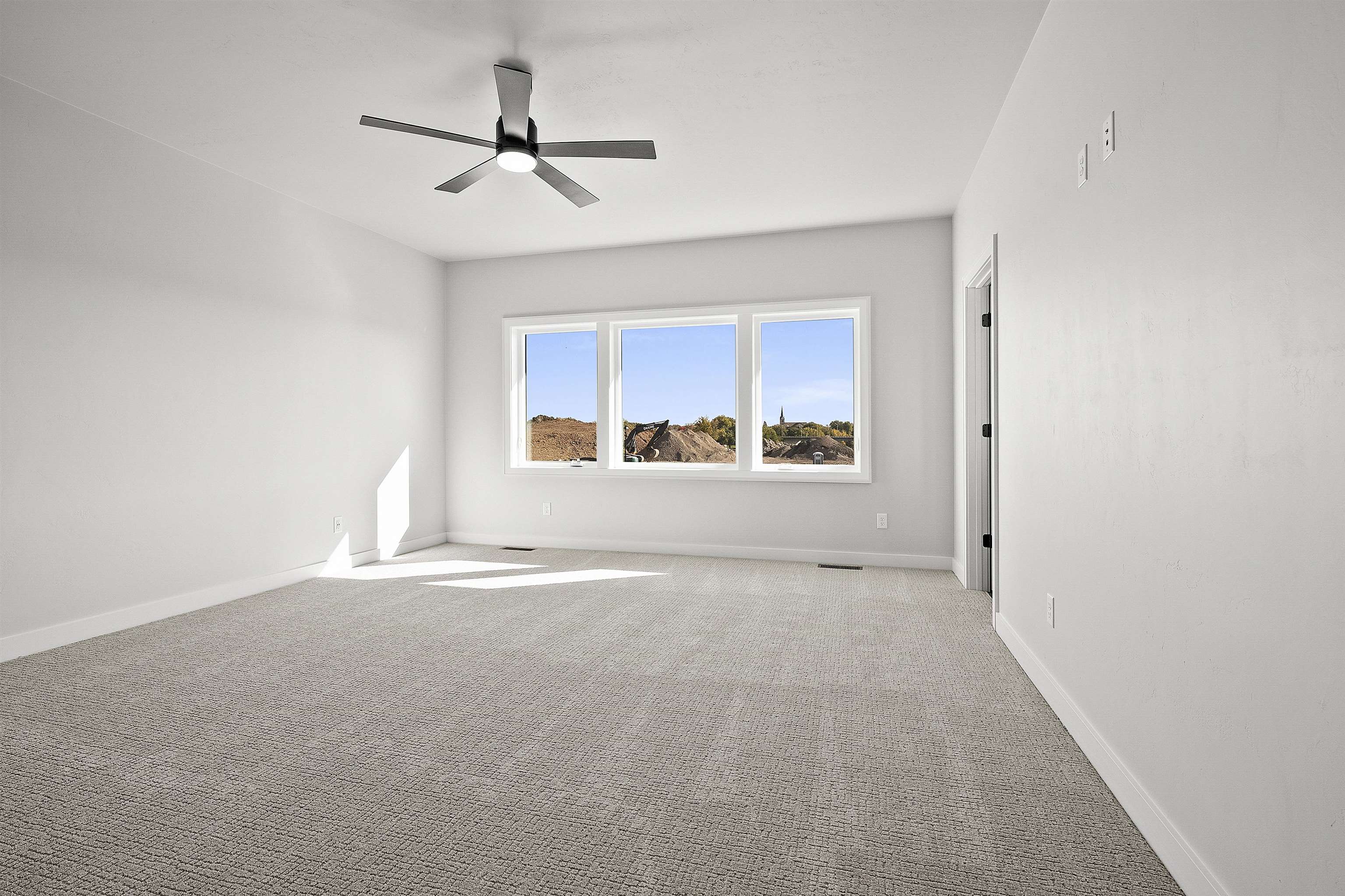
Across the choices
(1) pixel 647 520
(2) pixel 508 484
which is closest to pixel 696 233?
(1) pixel 647 520

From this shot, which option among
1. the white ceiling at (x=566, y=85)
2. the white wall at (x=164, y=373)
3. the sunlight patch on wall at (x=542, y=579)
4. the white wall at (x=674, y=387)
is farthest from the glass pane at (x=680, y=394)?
the white wall at (x=164, y=373)

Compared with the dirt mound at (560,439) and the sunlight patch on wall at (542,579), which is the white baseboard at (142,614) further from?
the dirt mound at (560,439)

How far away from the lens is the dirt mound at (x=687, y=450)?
5648mm

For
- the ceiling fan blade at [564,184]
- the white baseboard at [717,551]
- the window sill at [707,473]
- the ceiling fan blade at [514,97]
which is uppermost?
the ceiling fan blade at [514,97]

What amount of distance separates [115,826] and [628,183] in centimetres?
386

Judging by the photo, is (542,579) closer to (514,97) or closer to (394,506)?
(394,506)

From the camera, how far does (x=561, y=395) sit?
6102mm

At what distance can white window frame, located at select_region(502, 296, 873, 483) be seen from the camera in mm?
5188

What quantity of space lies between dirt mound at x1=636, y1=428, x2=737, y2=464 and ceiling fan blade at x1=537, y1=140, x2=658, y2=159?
9.62 feet

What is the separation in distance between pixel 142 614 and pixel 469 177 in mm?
2947

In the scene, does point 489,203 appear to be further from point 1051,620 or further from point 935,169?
point 1051,620

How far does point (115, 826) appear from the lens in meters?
1.74

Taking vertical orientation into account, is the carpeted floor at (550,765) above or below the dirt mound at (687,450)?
below

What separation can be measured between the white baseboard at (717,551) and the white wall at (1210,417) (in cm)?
260
